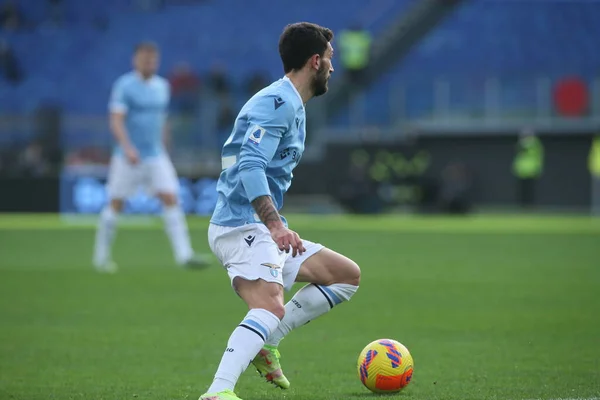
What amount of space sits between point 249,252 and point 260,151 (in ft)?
1.74

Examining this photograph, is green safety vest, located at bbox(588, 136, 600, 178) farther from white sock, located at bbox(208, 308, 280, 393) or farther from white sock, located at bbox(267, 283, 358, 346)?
white sock, located at bbox(208, 308, 280, 393)

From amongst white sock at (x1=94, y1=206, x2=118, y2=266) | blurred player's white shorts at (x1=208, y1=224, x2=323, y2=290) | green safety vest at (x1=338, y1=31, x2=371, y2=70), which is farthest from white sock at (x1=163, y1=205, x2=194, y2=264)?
green safety vest at (x1=338, y1=31, x2=371, y2=70)

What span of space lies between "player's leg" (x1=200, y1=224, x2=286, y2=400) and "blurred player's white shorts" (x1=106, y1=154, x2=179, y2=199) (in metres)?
7.83

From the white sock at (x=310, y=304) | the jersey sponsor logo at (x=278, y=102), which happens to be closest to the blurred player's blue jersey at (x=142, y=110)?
the white sock at (x=310, y=304)

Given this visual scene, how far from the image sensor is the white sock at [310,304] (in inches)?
235

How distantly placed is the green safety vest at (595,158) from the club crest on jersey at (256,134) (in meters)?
24.2

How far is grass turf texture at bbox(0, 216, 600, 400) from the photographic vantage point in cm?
616

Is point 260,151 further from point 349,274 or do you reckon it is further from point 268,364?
point 268,364

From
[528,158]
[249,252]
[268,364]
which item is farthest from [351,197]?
[249,252]

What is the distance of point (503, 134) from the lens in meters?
30.4

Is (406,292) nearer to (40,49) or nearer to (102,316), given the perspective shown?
(102,316)

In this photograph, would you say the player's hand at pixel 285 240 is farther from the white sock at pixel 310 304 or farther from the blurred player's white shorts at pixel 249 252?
the white sock at pixel 310 304

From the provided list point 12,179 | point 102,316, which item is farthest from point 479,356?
point 12,179

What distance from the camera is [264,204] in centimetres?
511
